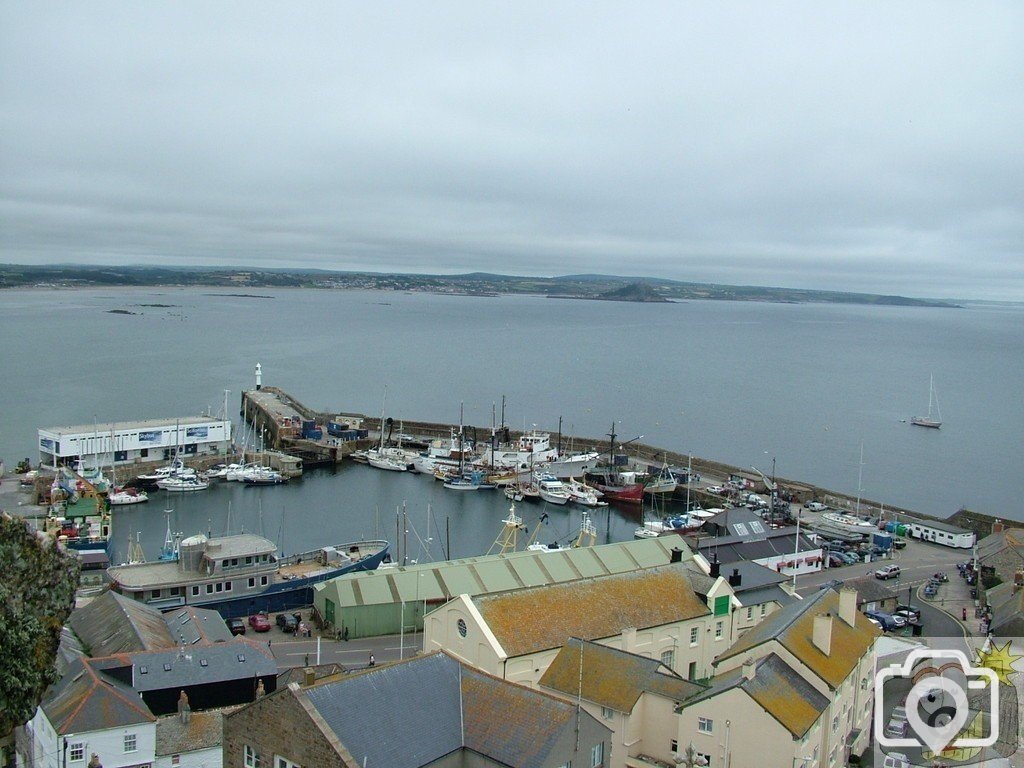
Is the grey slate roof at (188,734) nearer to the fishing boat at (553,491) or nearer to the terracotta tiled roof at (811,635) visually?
the terracotta tiled roof at (811,635)

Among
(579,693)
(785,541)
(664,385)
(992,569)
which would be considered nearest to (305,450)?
(785,541)

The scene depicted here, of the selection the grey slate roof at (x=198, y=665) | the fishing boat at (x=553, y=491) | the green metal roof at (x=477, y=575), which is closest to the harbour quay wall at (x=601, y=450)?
the fishing boat at (x=553, y=491)

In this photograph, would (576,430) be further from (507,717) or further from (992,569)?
(507,717)

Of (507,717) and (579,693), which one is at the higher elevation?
(507,717)

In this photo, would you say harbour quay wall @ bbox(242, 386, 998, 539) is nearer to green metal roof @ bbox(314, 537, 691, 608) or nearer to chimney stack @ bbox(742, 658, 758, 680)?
green metal roof @ bbox(314, 537, 691, 608)

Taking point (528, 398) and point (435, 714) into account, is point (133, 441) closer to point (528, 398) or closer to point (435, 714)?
point (528, 398)

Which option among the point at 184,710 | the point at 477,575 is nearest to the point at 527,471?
the point at 477,575
